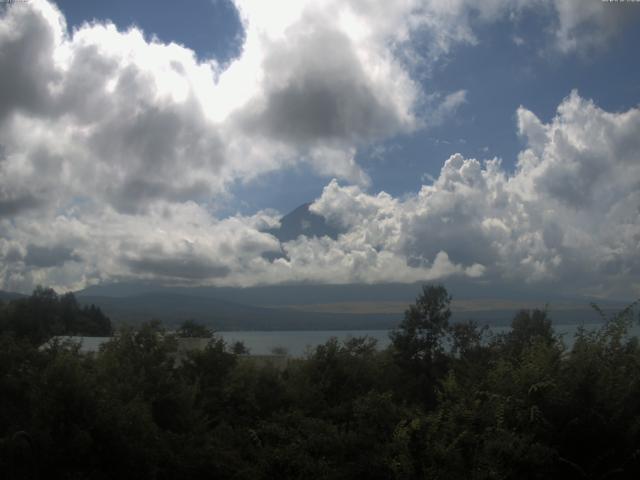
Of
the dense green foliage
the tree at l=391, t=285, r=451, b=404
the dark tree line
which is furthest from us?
the dark tree line

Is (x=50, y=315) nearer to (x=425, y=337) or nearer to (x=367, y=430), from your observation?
(x=425, y=337)

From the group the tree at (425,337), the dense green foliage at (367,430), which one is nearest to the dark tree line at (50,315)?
the tree at (425,337)

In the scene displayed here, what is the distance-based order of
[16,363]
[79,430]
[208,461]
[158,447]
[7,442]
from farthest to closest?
[16,363] < [208,461] < [158,447] < [79,430] < [7,442]

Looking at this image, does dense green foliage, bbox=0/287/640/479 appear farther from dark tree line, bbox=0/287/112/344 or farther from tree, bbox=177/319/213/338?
dark tree line, bbox=0/287/112/344

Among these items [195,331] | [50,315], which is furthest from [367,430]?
[50,315]

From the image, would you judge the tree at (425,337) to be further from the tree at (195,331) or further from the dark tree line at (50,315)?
the dark tree line at (50,315)

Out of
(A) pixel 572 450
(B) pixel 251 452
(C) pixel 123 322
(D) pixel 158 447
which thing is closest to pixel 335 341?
(C) pixel 123 322

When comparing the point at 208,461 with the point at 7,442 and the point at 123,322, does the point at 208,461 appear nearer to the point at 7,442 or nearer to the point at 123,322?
the point at 7,442

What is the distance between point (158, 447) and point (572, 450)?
8.27 m

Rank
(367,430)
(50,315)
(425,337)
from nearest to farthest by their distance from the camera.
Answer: (367,430) < (425,337) < (50,315)

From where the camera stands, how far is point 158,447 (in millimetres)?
12828

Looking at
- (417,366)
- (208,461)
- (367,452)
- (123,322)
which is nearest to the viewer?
(367,452)

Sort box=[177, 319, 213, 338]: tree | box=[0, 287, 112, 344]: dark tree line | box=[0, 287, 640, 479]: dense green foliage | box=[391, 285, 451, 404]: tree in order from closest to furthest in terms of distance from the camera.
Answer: box=[0, 287, 640, 479]: dense green foliage
box=[177, 319, 213, 338]: tree
box=[391, 285, 451, 404]: tree
box=[0, 287, 112, 344]: dark tree line

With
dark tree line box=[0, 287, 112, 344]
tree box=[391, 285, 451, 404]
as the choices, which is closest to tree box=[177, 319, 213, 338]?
tree box=[391, 285, 451, 404]
